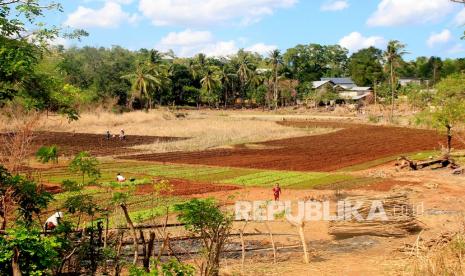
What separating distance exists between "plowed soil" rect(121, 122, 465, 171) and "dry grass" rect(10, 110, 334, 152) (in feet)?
9.63

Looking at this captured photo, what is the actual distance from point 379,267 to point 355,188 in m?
14.1

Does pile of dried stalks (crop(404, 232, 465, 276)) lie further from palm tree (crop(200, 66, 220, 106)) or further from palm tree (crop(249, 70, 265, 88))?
palm tree (crop(249, 70, 265, 88))

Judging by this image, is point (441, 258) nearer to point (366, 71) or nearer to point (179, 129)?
point (179, 129)

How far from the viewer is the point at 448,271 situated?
9.09m

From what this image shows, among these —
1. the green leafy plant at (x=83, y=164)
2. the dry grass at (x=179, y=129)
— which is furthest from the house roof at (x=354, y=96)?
the green leafy plant at (x=83, y=164)

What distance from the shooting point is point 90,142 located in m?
48.4

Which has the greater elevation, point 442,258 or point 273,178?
point 442,258

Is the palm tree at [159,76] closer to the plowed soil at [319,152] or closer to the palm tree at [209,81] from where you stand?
the palm tree at [209,81]

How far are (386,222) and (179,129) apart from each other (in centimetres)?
4404

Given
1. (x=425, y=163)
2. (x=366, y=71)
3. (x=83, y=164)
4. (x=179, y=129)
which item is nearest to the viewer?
(x=83, y=164)

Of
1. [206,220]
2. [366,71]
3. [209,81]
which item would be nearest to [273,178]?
[206,220]

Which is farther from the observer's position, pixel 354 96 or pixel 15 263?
pixel 354 96

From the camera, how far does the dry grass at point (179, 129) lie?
4684 cm

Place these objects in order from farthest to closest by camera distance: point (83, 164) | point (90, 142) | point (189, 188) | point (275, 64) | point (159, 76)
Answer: point (275, 64) → point (159, 76) → point (90, 142) → point (189, 188) → point (83, 164)
